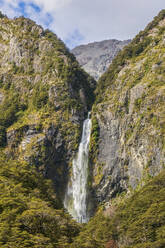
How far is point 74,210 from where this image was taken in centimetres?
4734

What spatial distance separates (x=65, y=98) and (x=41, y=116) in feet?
23.1

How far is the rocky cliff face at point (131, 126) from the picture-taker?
139 ft

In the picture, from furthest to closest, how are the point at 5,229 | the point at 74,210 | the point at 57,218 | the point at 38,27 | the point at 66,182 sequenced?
the point at 38,27 → the point at 66,182 → the point at 74,210 → the point at 57,218 → the point at 5,229

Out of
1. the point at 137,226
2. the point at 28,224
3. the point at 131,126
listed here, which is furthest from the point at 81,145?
the point at 28,224

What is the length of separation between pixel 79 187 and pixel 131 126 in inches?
585

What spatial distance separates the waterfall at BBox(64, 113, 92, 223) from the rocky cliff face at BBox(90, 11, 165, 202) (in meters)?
1.90

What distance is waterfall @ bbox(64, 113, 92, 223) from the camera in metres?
46.8

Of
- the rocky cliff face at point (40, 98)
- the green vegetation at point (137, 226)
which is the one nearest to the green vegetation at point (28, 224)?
the green vegetation at point (137, 226)

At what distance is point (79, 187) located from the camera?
49531mm

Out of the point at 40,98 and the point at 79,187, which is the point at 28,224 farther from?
the point at 40,98

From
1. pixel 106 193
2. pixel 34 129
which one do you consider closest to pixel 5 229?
pixel 106 193

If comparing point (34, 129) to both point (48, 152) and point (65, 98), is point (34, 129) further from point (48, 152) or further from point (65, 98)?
point (65, 98)

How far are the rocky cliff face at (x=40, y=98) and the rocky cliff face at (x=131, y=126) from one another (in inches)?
238

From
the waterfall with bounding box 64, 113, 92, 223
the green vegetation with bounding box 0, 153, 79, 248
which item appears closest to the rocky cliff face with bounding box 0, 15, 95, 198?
the waterfall with bounding box 64, 113, 92, 223
